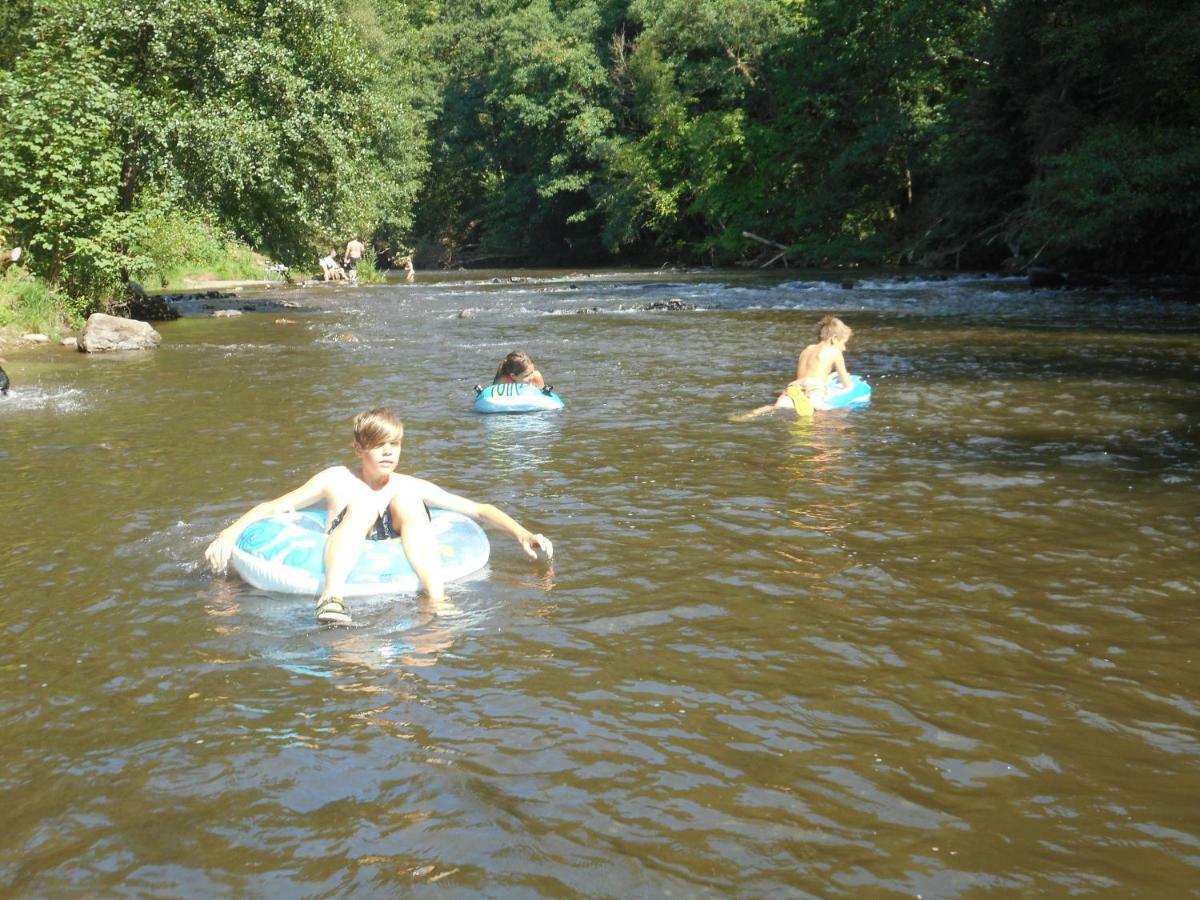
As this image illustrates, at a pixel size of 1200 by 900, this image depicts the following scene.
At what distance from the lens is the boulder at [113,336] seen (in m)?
16.5

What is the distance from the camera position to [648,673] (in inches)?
171

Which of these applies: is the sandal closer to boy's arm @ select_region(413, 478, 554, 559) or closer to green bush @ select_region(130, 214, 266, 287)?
boy's arm @ select_region(413, 478, 554, 559)

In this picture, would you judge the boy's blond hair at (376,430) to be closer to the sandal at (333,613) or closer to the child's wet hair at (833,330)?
the sandal at (333,613)

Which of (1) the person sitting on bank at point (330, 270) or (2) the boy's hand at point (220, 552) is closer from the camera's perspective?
(2) the boy's hand at point (220, 552)

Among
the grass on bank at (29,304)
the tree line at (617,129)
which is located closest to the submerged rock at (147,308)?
the tree line at (617,129)

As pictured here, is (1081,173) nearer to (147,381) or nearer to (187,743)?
(147,381)

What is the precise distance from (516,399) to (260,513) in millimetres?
4613

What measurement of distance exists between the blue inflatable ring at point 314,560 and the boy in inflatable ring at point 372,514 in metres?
A: 0.07

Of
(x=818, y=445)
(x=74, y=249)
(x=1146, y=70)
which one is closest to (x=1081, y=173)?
(x=1146, y=70)

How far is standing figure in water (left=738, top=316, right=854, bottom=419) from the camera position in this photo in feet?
32.1

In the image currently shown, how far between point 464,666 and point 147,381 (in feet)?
33.0

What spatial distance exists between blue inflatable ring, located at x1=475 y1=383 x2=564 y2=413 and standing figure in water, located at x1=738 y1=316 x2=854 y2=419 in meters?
1.84

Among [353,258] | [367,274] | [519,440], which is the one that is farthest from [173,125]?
[367,274]

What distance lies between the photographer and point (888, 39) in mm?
34531
